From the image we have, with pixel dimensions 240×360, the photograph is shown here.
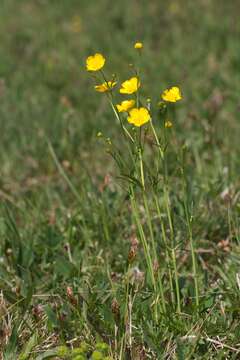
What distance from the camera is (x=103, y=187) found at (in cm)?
262

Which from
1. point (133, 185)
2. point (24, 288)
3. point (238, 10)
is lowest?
point (238, 10)

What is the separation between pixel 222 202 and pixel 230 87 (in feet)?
Result: 5.22

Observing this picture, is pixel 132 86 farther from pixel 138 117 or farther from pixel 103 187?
pixel 103 187

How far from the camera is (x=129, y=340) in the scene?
1.98 m

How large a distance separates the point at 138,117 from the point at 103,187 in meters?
0.83

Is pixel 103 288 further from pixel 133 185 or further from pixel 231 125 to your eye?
pixel 231 125

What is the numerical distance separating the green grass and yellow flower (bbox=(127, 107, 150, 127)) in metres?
0.39

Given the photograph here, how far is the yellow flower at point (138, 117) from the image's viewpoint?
180 centimetres

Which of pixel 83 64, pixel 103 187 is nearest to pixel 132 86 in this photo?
pixel 103 187

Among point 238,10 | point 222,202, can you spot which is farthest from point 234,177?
point 238,10

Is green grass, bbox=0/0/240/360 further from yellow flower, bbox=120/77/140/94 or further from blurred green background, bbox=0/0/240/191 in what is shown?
yellow flower, bbox=120/77/140/94

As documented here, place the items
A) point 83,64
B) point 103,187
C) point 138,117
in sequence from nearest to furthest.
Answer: point 138,117 < point 103,187 < point 83,64

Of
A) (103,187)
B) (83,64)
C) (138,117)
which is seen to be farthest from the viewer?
(83,64)

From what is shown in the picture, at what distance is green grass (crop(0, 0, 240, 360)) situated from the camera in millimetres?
2041
